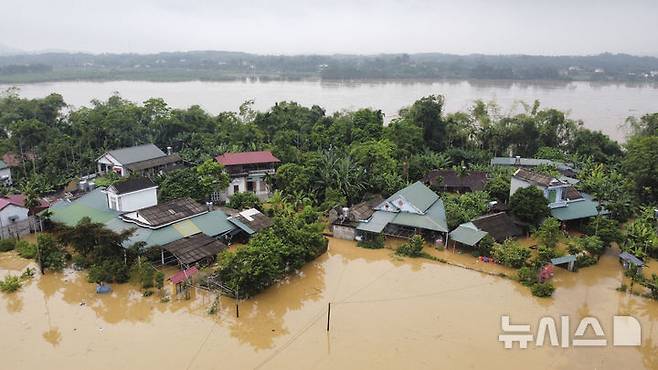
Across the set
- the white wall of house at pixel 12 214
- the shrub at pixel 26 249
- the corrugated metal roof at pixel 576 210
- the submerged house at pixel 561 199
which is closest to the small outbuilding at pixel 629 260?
the corrugated metal roof at pixel 576 210

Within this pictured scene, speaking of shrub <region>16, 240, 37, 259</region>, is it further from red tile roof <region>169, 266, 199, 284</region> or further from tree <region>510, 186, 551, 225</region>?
tree <region>510, 186, 551, 225</region>

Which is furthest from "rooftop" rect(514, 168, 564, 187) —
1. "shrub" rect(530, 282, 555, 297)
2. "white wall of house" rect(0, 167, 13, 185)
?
"white wall of house" rect(0, 167, 13, 185)

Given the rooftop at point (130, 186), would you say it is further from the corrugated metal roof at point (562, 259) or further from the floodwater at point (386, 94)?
the floodwater at point (386, 94)

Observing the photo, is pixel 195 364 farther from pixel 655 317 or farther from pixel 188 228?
pixel 655 317

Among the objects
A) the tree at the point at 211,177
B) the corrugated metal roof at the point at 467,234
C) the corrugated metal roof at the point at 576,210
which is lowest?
the corrugated metal roof at the point at 467,234

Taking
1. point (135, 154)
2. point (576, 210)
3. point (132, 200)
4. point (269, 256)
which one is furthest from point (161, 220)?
point (576, 210)
